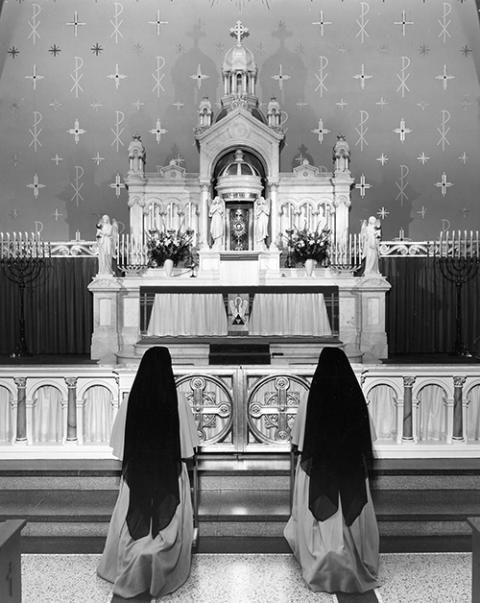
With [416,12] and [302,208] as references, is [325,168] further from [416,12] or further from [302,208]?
[416,12]

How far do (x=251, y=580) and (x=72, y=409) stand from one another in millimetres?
2134

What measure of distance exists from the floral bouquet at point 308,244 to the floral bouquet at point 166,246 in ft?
6.13

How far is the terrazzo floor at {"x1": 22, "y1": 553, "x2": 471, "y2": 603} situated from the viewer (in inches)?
154

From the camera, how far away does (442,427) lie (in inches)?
214

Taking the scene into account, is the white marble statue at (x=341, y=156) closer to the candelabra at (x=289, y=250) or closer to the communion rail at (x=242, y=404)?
the candelabra at (x=289, y=250)

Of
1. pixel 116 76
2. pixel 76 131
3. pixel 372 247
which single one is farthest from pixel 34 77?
pixel 372 247

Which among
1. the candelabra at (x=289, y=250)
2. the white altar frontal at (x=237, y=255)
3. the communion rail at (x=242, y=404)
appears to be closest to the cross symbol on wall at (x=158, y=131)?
the white altar frontal at (x=237, y=255)

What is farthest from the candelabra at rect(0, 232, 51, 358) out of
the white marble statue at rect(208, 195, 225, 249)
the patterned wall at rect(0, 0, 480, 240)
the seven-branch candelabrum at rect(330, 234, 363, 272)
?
the seven-branch candelabrum at rect(330, 234, 363, 272)

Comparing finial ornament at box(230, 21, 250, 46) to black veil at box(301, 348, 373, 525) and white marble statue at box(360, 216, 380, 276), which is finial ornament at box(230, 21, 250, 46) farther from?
black veil at box(301, 348, 373, 525)

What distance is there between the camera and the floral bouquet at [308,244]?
36.6ft

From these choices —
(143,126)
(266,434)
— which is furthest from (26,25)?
(266,434)

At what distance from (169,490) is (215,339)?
18.5ft

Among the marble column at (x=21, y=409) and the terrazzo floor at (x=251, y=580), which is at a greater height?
the marble column at (x=21, y=409)

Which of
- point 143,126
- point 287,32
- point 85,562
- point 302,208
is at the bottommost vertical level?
point 85,562
